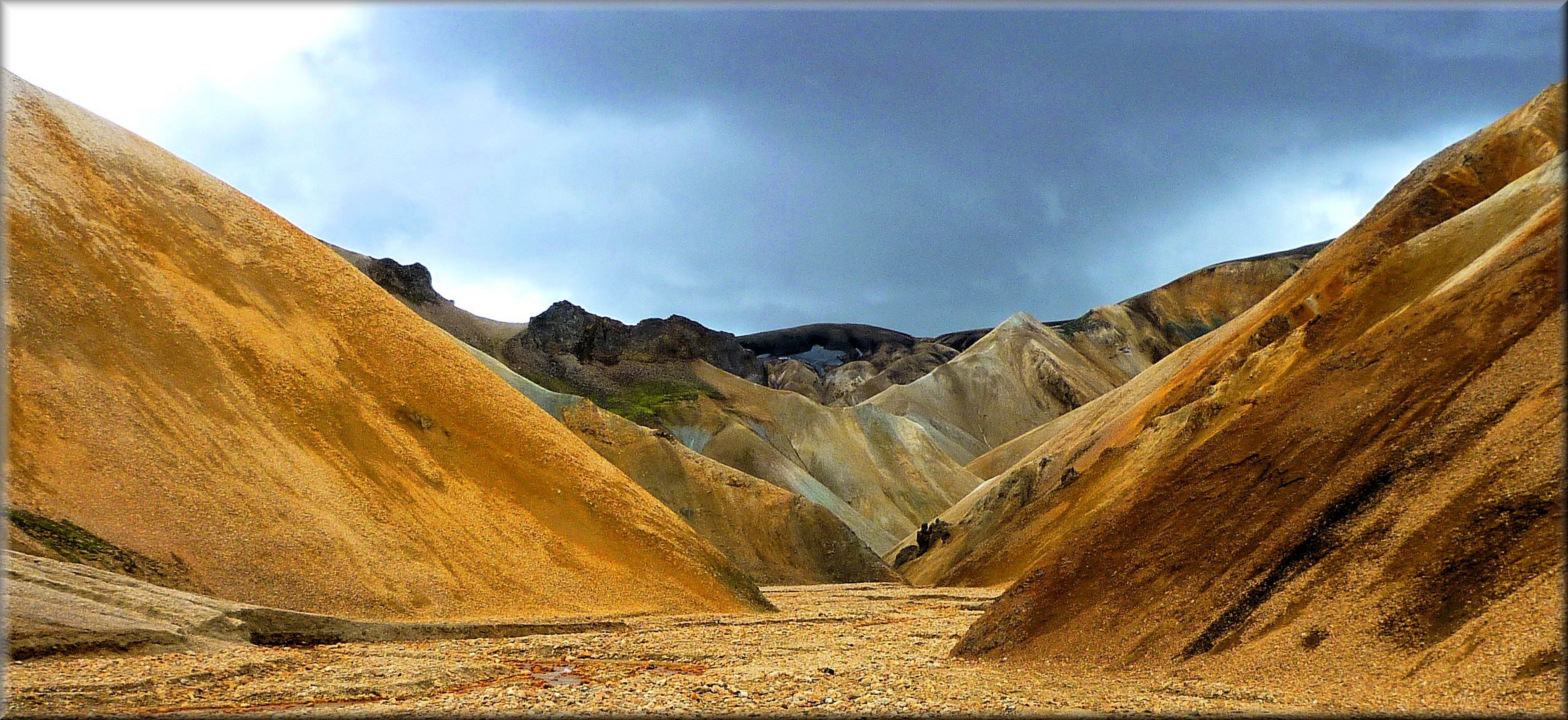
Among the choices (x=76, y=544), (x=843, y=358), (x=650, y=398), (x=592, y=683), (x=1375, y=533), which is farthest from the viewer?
(x=843, y=358)

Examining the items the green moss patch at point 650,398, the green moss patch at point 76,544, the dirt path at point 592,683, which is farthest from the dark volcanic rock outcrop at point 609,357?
the dirt path at point 592,683

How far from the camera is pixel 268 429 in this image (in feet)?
75.8

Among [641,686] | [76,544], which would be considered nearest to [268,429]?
[76,544]

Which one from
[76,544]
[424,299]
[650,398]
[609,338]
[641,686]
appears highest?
[424,299]

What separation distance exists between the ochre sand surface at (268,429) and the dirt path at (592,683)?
4892 mm

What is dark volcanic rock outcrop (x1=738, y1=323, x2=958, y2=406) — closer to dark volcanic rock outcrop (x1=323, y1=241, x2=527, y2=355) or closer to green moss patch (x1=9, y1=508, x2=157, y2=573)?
dark volcanic rock outcrop (x1=323, y1=241, x2=527, y2=355)

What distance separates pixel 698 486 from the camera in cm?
4875

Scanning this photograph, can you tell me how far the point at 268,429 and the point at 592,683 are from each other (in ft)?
45.9

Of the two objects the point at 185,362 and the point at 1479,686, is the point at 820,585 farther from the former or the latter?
the point at 1479,686

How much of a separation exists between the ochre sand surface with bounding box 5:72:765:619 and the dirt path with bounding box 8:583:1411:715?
4.89 m

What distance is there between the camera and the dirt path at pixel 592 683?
10.4m

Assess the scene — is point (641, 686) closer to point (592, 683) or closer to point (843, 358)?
point (592, 683)

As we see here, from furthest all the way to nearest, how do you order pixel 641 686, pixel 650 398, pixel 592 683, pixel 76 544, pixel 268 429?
pixel 650 398, pixel 268 429, pixel 76 544, pixel 592 683, pixel 641 686

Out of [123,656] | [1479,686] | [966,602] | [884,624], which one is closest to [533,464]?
[884,624]
